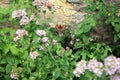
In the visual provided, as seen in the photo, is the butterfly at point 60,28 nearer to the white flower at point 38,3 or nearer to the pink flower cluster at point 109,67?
the white flower at point 38,3

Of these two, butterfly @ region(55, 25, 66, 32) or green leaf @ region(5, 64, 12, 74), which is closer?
green leaf @ region(5, 64, 12, 74)

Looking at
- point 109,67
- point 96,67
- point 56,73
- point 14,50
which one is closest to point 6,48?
point 14,50

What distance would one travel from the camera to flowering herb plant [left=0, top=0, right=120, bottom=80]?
12.9ft

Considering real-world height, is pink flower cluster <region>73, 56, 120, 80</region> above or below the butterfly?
above

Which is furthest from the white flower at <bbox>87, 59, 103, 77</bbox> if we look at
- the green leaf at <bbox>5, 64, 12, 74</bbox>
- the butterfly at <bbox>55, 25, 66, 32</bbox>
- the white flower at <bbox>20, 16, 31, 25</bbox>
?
the butterfly at <bbox>55, 25, 66, 32</bbox>

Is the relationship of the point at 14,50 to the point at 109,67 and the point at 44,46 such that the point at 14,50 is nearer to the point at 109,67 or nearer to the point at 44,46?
the point at 44,46

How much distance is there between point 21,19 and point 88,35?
0.99m

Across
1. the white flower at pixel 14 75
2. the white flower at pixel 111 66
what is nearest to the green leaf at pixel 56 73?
the white flower at pixel 14 75

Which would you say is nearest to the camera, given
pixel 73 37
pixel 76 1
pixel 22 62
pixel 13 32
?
pixel 22 62

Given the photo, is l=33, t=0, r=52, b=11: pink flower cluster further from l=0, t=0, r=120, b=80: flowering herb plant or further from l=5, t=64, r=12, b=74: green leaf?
l=5, t=64, r=12, b=74: green leaf

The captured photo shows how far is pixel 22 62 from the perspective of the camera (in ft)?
13.6

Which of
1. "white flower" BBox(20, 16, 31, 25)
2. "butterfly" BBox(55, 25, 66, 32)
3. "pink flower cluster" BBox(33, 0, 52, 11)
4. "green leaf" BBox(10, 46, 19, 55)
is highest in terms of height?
"white flower" BBox(20, 16, 31, 25)

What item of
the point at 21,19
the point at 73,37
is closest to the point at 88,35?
the point at 73,37

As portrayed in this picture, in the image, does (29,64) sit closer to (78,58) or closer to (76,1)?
(78,58)
